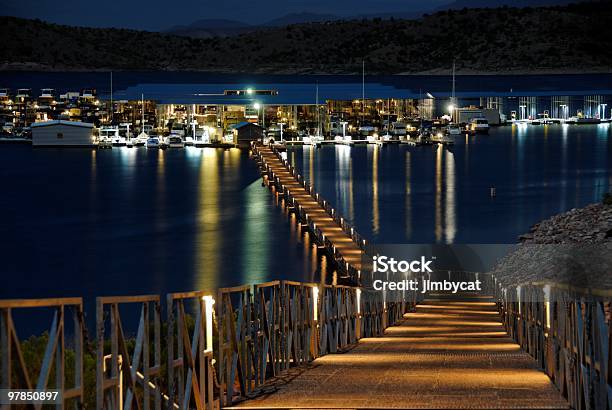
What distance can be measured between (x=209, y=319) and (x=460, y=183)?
55893mm

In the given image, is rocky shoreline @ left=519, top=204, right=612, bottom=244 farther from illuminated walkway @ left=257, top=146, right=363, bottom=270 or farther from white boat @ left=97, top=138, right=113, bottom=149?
white boat @ left=97, top=138, right=113, bottom=149

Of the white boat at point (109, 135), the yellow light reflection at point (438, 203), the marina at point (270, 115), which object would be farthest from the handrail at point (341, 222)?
the white boat at point (109, 135)

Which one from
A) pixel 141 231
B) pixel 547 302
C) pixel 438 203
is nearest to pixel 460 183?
pixel 438 203

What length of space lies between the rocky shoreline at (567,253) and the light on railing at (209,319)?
1176cm

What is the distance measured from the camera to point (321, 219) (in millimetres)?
37031

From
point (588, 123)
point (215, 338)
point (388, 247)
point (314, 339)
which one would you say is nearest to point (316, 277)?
point (388, 247)

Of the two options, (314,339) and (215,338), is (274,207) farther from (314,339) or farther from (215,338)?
(215,338)

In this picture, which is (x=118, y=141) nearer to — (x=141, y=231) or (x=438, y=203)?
(x=438, y=203)

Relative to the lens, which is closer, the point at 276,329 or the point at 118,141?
the point at 276,329

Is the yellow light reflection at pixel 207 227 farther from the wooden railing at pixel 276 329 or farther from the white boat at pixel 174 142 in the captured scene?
the white boat at pixel 174 142

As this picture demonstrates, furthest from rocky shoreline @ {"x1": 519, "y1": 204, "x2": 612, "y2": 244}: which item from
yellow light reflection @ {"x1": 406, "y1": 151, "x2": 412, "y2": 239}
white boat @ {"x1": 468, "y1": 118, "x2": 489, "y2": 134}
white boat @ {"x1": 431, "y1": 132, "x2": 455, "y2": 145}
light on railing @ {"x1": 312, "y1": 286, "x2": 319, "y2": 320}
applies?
white boat @ {"x1": 468, "y1": 118, "x2": 489, "y2": 134}

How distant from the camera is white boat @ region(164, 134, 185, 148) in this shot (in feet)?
293

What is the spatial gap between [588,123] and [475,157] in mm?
53038

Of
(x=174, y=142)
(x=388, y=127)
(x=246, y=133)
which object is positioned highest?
(x=388, y=127)
